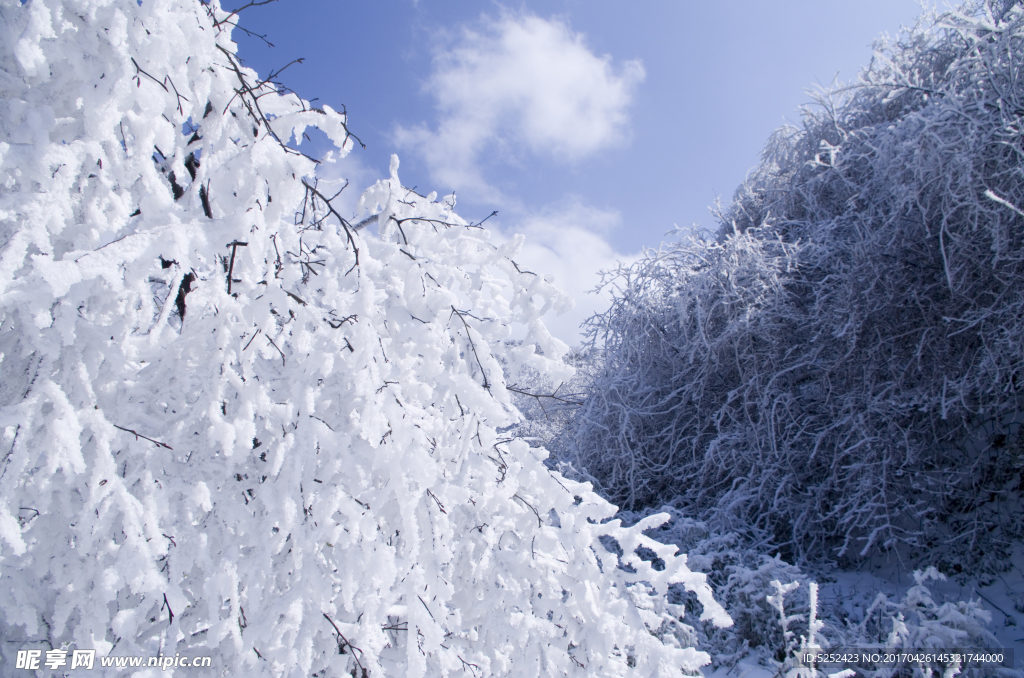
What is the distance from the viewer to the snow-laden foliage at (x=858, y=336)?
5422mm

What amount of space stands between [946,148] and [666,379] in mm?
4800

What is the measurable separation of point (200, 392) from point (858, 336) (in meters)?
7.34

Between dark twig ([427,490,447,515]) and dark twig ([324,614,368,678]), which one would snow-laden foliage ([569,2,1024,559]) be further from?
dark twig ([324,614,368,678])

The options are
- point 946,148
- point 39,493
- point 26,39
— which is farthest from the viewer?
point 946,148

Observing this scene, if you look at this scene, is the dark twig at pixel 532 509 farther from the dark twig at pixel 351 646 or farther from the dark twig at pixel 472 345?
the dark twig at pixel 351 646

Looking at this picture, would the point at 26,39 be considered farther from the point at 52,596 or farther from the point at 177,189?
the point at 52,596

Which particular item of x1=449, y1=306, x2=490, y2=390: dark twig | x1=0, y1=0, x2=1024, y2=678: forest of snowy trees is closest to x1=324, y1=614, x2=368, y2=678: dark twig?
x1=0, y1=0, x2=1024, y2=678: forest of snowy trees

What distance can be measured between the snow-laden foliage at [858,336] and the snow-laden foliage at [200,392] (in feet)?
18.6

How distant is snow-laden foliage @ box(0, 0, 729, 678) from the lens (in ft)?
4.58

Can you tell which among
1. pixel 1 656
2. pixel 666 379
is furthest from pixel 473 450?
pixel 666 379

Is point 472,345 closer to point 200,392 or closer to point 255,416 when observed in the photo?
point 255,416

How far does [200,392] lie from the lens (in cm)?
→ 170

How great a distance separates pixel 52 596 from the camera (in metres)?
1.60

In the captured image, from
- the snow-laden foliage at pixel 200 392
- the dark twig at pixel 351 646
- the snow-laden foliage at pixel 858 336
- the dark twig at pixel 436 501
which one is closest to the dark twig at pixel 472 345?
the snow-laden foliage at pixel 200 392
